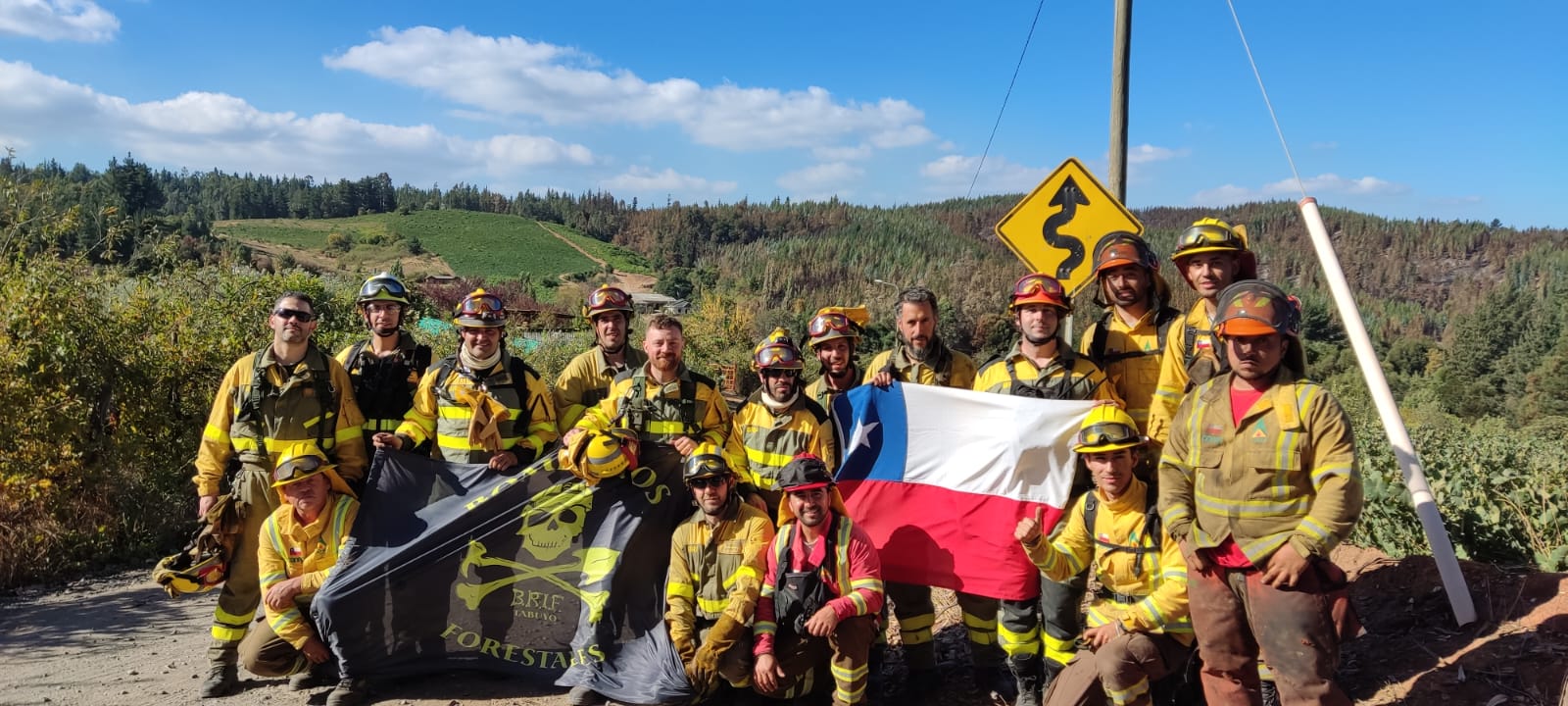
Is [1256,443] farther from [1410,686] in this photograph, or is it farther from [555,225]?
[555,225]

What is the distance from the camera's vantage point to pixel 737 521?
554 cm

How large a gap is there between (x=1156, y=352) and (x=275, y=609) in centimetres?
575

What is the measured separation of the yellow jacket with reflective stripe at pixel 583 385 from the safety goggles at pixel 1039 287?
2.87 m

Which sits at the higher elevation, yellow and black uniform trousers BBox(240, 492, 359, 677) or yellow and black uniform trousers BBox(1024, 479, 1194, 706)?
yellow and black uniform trousers BBox(1024, 479, 1194, 706)

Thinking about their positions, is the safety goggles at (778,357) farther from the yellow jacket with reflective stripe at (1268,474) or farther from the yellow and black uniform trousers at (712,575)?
the yellow jacket with reflective stripe at (1268,474)

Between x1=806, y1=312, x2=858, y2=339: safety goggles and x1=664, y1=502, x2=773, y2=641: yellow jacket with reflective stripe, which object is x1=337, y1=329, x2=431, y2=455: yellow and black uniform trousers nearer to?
x1=664, y1=502, x2=773, y2=641: yellow jacket with reflective stripe

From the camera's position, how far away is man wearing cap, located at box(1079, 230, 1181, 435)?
550 cm

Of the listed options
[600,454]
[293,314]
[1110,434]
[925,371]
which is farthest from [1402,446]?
[293,314]

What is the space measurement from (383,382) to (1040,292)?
4.81 meters

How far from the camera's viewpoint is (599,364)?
6.93 metres

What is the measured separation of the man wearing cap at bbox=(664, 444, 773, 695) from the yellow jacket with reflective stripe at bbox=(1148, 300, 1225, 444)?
2371mm

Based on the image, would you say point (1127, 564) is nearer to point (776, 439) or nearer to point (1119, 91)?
point (776, 439)

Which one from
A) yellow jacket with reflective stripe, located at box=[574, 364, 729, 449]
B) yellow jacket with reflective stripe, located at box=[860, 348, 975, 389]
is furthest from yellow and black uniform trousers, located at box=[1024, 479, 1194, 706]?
yellow jacket with reflective stripe, located at box=[574, 364, 729, 449]

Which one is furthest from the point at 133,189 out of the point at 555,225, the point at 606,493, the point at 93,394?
the point at 606,493
